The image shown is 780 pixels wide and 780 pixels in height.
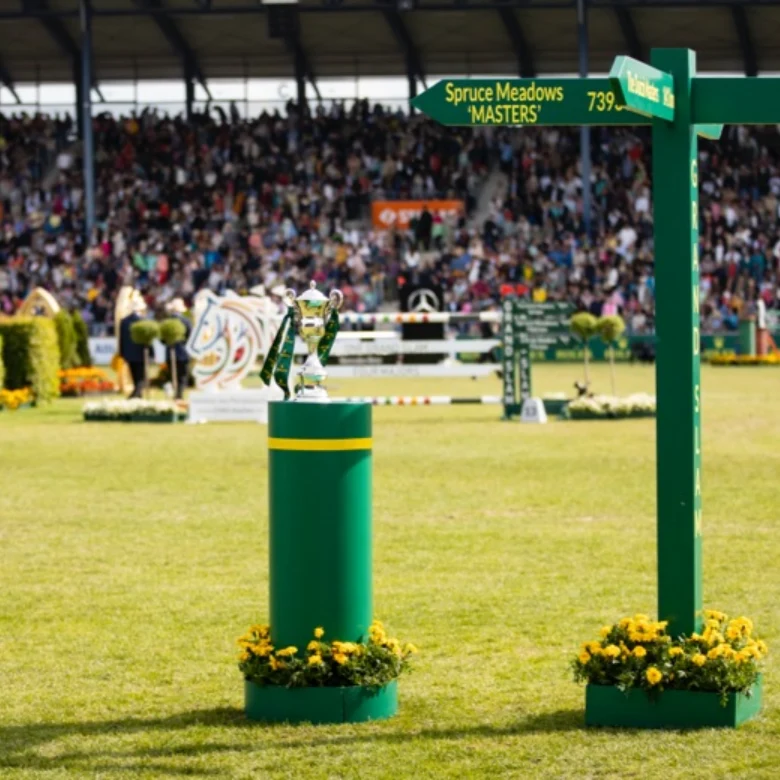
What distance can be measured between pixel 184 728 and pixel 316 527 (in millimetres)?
980

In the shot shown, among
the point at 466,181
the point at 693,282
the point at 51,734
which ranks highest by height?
the point at 466,181

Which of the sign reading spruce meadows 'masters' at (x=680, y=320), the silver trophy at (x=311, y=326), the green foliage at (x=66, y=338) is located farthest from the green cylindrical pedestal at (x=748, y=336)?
the sign reading spruce meadows 'masters' at (x=680, y=320)

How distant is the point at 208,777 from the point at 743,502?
9.47 m

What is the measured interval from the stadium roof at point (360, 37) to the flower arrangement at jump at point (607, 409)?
2445 cm

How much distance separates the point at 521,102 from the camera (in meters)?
6.98

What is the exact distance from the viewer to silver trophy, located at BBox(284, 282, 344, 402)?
728cm

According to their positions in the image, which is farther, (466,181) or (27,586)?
(466,181)

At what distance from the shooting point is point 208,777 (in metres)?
6.18

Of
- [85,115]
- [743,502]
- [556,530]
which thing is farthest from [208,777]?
[85,115]

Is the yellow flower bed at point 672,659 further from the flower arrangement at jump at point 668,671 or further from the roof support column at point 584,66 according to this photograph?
the roof support column at point 584,66

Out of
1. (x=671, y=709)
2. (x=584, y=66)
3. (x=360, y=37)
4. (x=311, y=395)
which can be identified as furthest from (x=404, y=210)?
(x=671, y=709)

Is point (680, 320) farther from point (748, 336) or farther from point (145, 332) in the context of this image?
point (748, 336)

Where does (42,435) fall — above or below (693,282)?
below

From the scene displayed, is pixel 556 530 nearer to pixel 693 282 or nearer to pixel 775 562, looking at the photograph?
pixel 775 562
